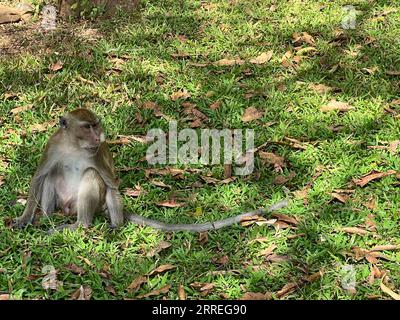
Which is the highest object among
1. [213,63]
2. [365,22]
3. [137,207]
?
[365,22]

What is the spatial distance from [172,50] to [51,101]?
1689mm

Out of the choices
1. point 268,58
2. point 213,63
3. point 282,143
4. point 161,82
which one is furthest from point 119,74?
point 282,143

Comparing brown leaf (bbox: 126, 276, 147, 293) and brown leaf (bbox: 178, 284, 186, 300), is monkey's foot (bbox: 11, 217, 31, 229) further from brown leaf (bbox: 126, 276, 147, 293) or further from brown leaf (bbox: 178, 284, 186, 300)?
brown leaf (bbox: 178, 284, 186, 300)

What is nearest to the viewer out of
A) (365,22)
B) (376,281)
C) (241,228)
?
(376,281)

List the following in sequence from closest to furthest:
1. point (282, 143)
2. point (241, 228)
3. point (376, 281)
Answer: point (376, 281), point (241, 228), point (282, 143)

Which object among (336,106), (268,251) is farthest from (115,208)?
(336,106)

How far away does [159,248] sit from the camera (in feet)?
17.2

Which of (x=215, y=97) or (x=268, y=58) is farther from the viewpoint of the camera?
(x=268, y=58)

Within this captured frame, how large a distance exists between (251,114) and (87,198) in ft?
7.69

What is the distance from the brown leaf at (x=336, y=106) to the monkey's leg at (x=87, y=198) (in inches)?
106

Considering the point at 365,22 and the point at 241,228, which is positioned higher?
the point at 365,22

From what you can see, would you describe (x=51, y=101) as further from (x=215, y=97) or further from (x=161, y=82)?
(x=215, y=97)

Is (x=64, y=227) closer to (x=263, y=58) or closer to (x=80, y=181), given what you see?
(x=80, y=181)

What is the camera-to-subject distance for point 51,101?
7344mm
